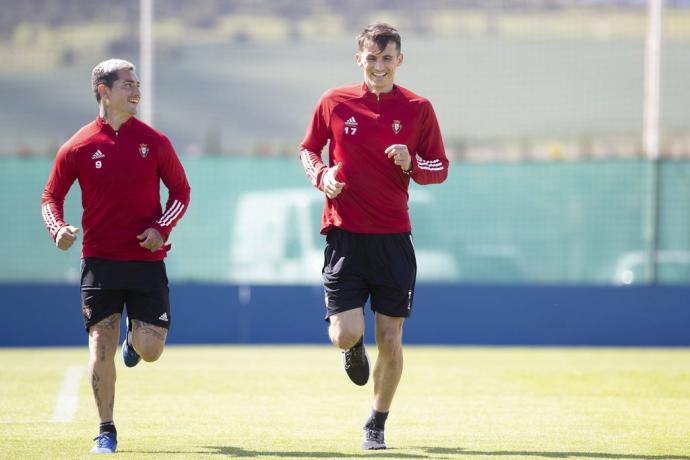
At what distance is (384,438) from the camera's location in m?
8.00

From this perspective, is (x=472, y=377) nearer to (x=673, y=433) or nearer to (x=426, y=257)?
(x=673, y=433)

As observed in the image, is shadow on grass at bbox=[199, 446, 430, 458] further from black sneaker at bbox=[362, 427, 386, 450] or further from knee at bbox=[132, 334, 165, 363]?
knee at bbox=[132, 334, 165, 363]

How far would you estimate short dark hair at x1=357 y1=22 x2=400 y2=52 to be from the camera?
25.4 feet

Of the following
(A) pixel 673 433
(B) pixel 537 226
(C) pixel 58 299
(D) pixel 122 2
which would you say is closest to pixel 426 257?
(B) pixel 537 226

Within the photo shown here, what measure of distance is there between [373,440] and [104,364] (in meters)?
1.58

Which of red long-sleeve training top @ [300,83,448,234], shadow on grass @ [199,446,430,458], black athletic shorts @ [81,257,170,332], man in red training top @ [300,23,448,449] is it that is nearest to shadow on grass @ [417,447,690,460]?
shadow on grass @ [199,446,430,458]

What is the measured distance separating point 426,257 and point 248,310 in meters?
2.31

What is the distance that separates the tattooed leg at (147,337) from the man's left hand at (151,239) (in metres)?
0.48

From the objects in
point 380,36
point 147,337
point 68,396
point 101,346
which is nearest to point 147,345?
point 147,337

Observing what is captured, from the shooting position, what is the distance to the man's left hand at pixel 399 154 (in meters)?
7.54

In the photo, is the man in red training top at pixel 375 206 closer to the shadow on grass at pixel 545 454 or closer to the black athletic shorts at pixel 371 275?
the black athletic shorts at pixel 371 275

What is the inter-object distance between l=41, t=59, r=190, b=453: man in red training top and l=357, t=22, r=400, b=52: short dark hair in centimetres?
130

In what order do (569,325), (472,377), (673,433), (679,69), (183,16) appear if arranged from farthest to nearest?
(183,16), (679,69), (569,325), (472,377), (673,433)

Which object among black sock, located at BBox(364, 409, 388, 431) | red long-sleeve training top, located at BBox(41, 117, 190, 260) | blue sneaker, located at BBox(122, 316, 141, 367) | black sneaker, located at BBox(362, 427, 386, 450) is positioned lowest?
black sneaker, located at BBox(362, 427, 386, 450)
